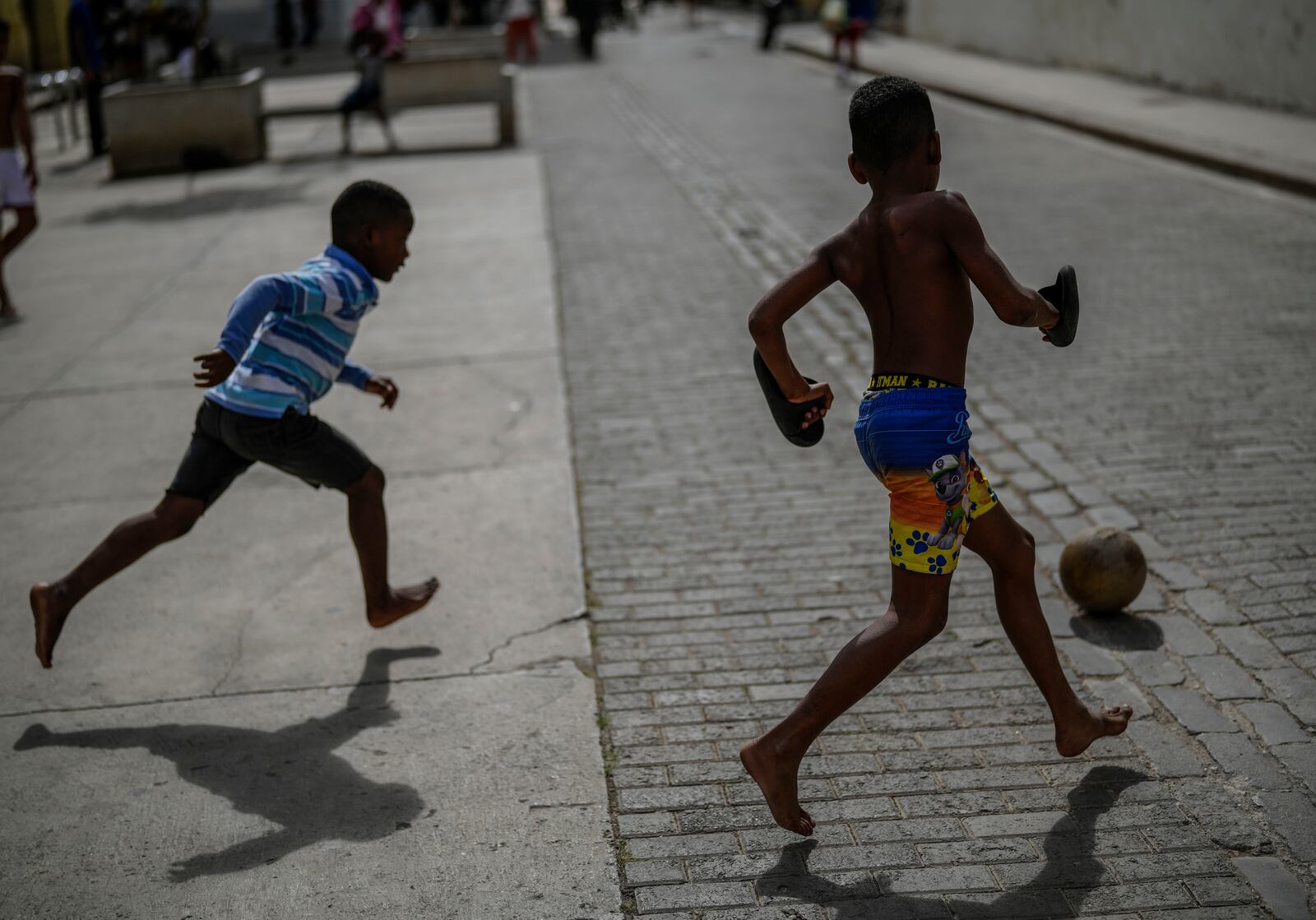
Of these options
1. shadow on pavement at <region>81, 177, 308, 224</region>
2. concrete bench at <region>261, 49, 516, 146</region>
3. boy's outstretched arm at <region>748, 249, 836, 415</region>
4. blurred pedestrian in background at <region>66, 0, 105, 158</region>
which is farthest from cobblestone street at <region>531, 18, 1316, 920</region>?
blurred pedestrian in background at <region>66, 0, 105, 158</region>

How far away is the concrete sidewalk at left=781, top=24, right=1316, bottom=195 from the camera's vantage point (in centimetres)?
1235

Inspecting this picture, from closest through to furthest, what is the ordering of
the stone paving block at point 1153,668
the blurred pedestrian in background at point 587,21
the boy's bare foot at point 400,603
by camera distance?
the stone paving block at point 1153,668 → the boy's bare foot at point 400,603 → the blurred pedestrian in background at point 587,21

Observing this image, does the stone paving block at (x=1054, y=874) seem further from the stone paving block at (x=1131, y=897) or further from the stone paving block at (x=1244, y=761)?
the stone paving block at (x=1244, y=761)

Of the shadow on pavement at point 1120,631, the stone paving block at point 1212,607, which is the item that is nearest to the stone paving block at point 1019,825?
the shadow on pavement at point 1120,631

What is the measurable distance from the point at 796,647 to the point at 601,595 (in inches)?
32.6

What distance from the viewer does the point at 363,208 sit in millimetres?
4125

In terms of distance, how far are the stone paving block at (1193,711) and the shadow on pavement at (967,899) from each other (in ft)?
1.81

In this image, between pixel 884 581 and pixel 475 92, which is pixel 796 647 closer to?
pixel 884 581

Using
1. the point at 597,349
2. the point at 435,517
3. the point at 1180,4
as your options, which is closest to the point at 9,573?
the point at 435,517

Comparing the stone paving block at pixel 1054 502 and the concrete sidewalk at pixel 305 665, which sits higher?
the stone paving block at pixel 1054 502

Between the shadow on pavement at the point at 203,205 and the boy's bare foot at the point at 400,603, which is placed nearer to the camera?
the boy's bare foot at the point at 400,603

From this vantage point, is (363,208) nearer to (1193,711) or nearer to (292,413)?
(292,413)

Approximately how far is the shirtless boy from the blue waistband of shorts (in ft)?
24.0

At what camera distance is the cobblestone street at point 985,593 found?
3227mm
